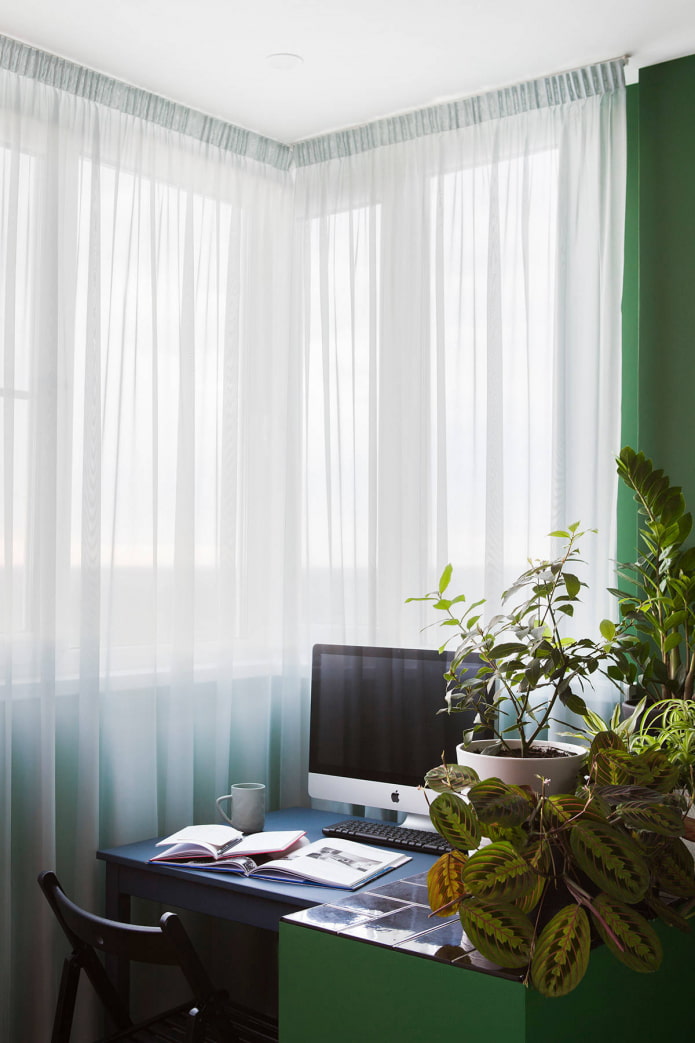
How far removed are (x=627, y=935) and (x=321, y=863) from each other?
3.45 ft

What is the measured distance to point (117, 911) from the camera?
99.7 inches

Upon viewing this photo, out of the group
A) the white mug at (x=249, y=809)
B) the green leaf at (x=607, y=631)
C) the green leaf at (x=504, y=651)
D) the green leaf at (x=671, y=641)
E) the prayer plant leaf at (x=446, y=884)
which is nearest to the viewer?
the prayer plant leaf at (x=446, y=884)

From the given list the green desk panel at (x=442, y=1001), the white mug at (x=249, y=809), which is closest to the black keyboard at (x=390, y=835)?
the white mug at (x=249, y=809)

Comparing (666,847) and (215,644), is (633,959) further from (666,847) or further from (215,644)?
(215,644)

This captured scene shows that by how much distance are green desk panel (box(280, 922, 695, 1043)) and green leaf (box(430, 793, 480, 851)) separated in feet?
0.58

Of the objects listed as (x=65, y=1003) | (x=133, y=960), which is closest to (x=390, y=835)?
(x=133, y=960)

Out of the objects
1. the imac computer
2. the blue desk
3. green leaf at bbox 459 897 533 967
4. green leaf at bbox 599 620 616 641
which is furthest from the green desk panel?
the imac computer

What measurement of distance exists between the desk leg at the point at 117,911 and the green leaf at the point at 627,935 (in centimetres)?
148

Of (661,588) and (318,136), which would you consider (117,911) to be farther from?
(318,136)

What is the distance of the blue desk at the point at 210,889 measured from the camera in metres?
2.19

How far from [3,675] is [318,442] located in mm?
1250

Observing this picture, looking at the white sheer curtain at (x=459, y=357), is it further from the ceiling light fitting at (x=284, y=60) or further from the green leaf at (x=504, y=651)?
the green leaf at (x=504, y=651)

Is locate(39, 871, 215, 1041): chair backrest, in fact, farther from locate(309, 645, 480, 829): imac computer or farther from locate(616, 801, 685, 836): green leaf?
locate(616, 801, 685, 836): green leaf

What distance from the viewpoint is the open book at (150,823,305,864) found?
7.90ft
